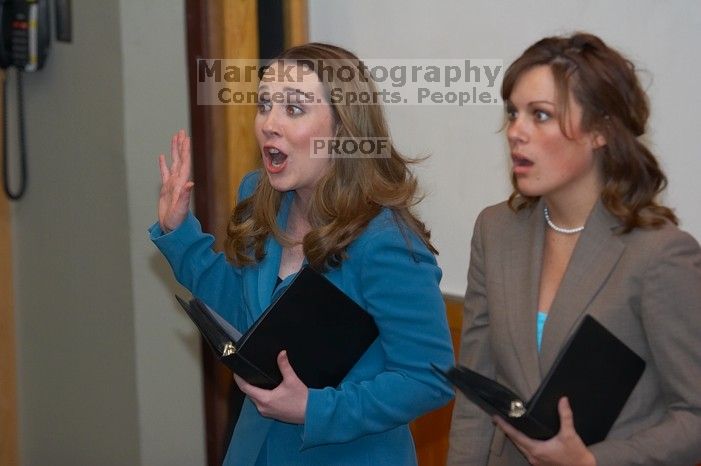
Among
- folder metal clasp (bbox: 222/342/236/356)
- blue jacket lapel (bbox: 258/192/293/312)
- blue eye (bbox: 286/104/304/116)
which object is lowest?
folder metal clasp (bbox: 222/342/236/356)

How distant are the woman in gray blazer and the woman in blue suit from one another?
153 mm

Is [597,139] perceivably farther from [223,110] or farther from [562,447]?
[223,110]

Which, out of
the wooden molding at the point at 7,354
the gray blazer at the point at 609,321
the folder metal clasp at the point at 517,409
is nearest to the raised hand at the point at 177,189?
the gray blazer at the point at 609,321

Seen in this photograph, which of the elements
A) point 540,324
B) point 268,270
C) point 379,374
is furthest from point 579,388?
point 268,270

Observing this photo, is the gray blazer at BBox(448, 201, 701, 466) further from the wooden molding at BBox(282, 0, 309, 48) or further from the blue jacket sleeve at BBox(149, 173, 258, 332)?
the wooden molding at BBox(282, 0, 309, 48)

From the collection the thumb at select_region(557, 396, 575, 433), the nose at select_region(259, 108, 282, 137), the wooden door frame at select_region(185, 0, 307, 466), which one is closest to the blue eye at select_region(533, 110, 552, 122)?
the thumb at select_region(557, 396, 575, 433)

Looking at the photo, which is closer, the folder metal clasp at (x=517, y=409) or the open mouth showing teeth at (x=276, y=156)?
the folder metal clasp at (x=517, y=409)

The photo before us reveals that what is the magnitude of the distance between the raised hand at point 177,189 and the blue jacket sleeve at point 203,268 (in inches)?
0.8

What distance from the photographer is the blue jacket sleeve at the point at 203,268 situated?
6.97 feet

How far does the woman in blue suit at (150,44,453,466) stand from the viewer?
1864mm

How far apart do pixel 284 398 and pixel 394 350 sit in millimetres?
201

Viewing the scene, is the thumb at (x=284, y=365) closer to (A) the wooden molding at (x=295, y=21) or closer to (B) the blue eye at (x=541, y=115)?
(B) the blue eye at (x=541, y=115)

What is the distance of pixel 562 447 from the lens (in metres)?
1.63

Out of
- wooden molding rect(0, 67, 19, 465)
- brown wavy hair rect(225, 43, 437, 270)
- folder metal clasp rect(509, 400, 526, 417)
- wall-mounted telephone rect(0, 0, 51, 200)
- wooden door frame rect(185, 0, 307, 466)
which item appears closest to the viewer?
folder metal clasp rect(509, 400, 526, 417)
